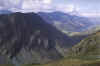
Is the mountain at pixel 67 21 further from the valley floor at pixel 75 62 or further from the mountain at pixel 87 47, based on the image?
the valley floor at pixel 75 62

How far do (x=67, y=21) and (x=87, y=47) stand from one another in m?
0.81

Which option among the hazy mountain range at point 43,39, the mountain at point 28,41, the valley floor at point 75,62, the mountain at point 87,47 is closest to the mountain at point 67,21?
the hazy mountain range at point 43,39

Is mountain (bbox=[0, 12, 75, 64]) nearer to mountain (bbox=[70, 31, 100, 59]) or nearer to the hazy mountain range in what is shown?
the hazy mountain range

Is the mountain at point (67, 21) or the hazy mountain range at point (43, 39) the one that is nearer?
the hazy mountain range at point (43, 39)

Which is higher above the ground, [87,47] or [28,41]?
[28,41]

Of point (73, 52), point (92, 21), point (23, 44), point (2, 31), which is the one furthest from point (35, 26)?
point (92, 21)

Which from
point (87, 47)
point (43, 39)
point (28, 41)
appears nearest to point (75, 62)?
point (87, 47)

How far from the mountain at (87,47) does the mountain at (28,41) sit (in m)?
0.20

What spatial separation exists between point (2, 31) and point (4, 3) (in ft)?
2.25

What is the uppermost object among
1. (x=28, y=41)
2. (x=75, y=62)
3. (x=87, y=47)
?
(x=28, y=41)

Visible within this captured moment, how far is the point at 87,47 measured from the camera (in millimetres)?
2885

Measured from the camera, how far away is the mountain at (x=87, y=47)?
2877mm

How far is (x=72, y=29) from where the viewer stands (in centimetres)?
294

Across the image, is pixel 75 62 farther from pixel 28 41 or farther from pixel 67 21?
pixel 28 41
